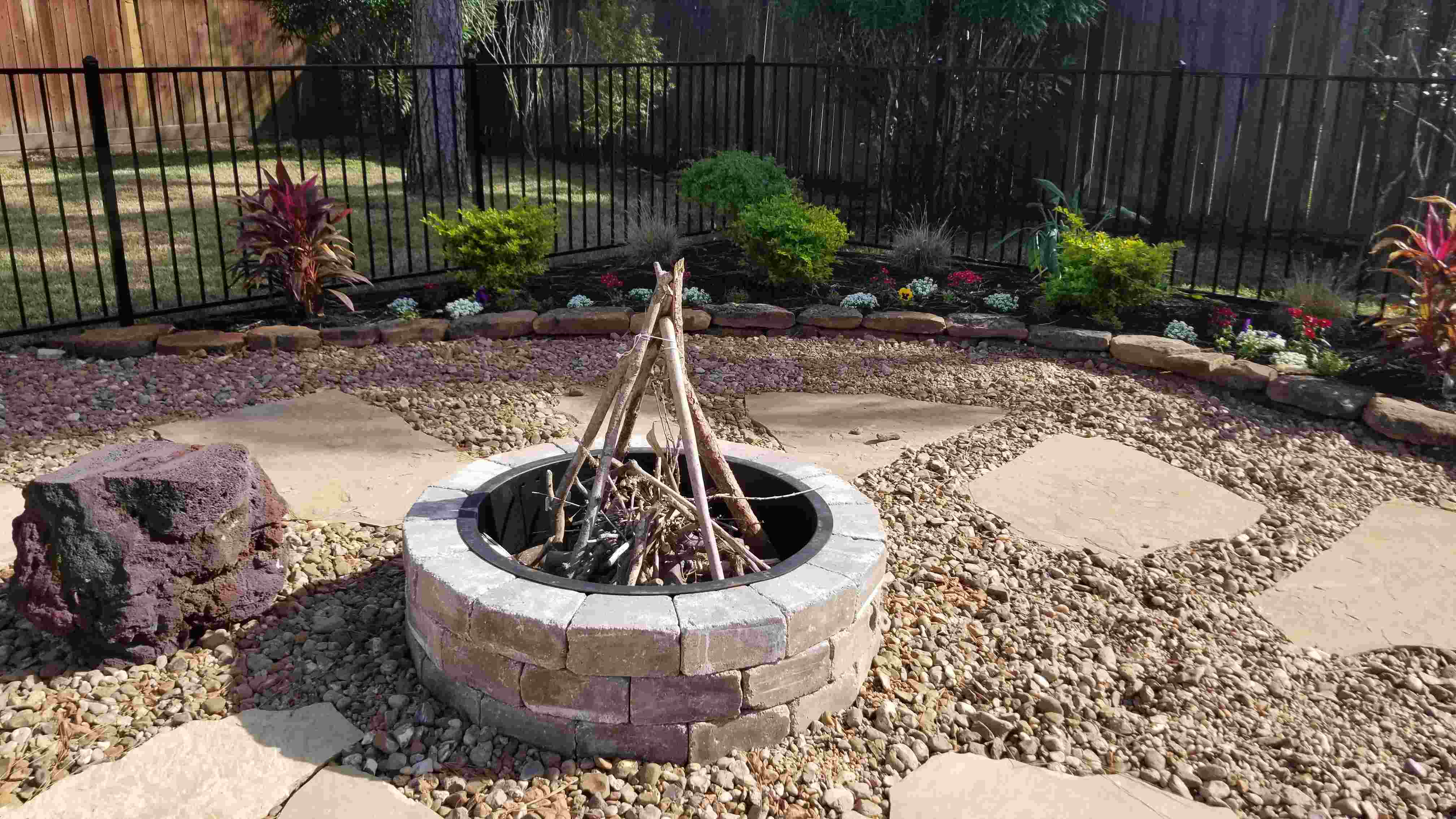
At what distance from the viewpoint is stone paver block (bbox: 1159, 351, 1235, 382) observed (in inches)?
195

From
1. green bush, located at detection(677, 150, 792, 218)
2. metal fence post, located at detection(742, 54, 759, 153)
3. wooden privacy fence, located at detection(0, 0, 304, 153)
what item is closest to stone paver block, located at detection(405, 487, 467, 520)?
green bush, located at detection(677, 150, 792, 218)

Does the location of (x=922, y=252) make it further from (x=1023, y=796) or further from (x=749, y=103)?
(x=1023, y=796)

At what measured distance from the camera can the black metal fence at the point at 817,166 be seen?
5.98 meters

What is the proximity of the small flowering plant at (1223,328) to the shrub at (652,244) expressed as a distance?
315cm

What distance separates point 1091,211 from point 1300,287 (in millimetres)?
2978

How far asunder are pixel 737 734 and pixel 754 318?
12.2 ft

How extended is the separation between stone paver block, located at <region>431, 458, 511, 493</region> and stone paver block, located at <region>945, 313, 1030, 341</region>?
11.1ft

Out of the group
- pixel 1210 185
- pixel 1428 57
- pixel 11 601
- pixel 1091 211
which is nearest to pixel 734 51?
pixel 1091 211

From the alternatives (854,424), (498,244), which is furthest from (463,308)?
(854,424)

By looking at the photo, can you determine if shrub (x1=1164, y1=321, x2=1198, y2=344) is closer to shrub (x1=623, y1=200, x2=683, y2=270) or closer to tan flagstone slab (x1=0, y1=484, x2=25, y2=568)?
shrub (x1=623, y1=200, x2=683, y2=270)

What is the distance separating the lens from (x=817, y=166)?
977 centimetres

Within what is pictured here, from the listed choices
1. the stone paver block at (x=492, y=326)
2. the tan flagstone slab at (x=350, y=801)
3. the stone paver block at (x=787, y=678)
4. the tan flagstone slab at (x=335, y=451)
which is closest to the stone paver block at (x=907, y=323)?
the stone paver block at (x=492, y=326)

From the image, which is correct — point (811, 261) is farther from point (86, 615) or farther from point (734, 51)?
point (734, 51)

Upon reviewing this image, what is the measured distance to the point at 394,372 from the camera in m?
4.96
